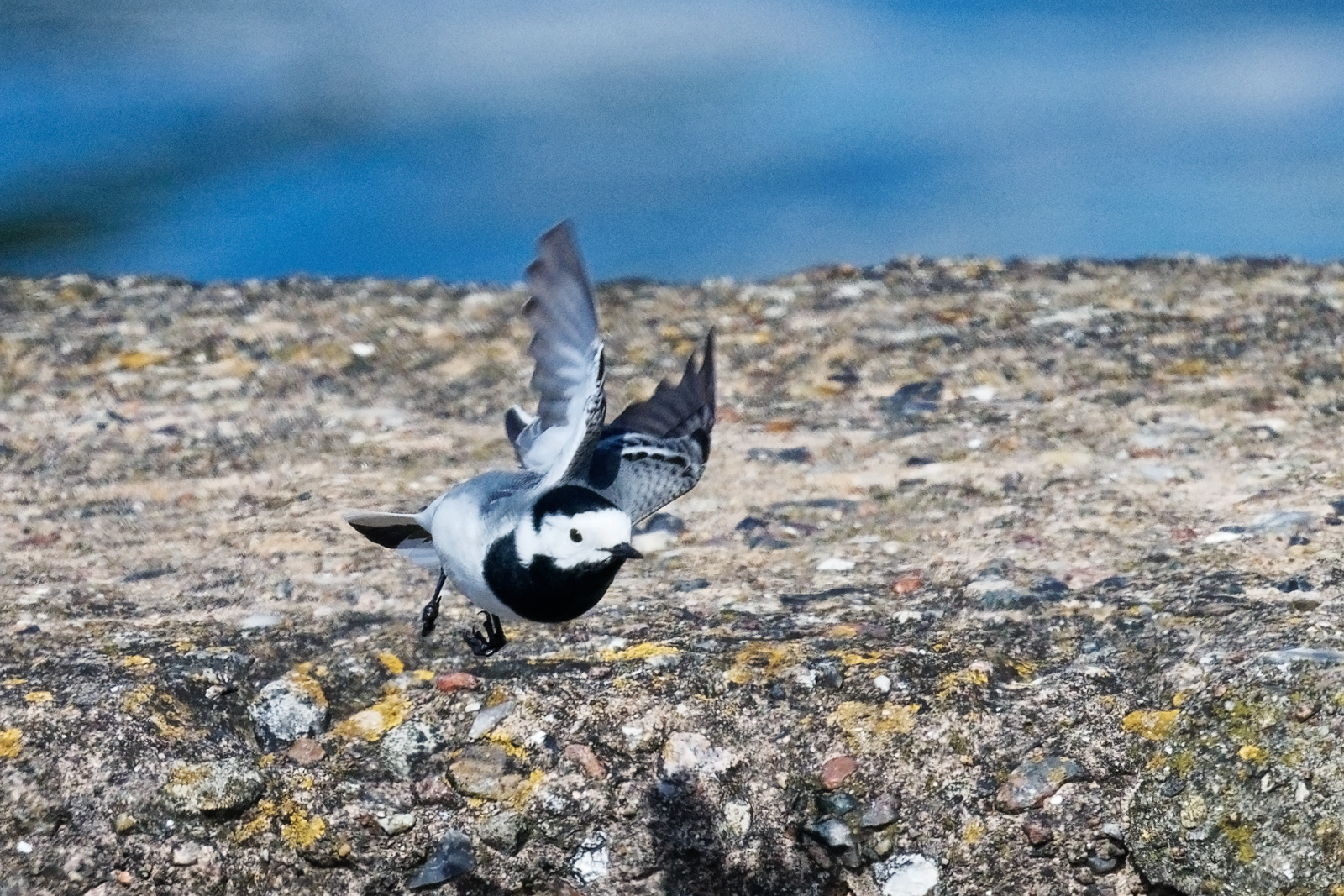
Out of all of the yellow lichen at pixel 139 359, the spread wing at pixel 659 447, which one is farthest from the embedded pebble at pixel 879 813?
the yellow lichen at pixel 139 359

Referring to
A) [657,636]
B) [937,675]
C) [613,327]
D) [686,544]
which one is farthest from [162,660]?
[613,327]

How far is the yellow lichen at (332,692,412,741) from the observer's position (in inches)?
113

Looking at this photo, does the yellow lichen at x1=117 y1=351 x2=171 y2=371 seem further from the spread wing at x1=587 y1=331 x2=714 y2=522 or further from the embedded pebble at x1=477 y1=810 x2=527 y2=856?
the embedded pebble at x1=477 y1=810 x2=527 y2=856

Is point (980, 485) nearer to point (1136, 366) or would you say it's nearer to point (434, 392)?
point (1136, 366)

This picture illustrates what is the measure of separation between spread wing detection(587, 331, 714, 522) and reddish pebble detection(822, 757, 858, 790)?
58 centimetres

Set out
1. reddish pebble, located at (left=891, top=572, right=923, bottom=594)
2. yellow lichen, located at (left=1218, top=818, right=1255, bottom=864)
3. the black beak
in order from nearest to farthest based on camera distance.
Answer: the black beak < yellow lichen, located at (left=1218, top=818, right=1255, bottom=864) < reddish pebble, located at (left=891, top=572, right=923, bottom=594)

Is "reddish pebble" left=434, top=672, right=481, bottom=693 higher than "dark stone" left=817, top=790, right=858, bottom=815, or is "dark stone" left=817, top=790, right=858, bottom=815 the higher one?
"reddish pebble" left=434, top=672, right=481, bottom=693

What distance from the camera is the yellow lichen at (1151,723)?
2760mm

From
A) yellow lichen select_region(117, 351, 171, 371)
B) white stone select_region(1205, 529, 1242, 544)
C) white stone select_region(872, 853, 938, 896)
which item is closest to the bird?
white stone select_region(872, 853, 938, 896)

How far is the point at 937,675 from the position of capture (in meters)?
2.93

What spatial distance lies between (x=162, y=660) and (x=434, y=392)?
1924 mm

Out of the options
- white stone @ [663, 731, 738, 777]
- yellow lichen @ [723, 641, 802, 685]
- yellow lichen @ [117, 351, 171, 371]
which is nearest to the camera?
white stone @ [663, 731, 738, 777]

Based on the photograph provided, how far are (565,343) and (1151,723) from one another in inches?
51.7

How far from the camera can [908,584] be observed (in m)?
3.45
